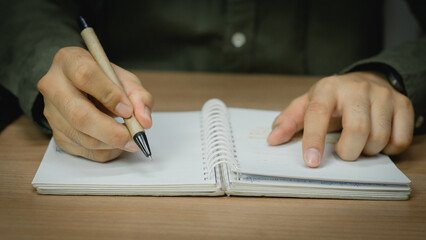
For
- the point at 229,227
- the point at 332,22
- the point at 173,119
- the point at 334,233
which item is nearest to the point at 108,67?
the point at 173,119

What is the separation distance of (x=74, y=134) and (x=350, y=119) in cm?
46

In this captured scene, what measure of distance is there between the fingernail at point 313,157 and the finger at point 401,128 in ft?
0.50

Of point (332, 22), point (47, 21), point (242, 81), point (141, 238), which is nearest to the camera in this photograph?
point (141, 238)

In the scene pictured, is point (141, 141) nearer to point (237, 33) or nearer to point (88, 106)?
point (88, 106)

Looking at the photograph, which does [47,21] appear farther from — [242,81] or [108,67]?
[242,81]

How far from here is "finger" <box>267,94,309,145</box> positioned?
0.67 metres

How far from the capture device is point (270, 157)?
63 cm

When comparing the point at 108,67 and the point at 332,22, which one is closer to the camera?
the point at 108,67

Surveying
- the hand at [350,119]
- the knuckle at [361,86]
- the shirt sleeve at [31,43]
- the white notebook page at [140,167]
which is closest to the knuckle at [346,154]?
the hand at [350,119]

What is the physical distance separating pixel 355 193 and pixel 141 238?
327 millimetres

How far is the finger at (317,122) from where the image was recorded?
0.60 m

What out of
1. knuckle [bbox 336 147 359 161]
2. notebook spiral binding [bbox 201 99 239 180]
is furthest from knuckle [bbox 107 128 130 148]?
knuckle [bbox 336 147 359 161]

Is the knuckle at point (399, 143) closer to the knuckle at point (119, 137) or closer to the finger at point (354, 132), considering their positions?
the finger at point (354, 132)

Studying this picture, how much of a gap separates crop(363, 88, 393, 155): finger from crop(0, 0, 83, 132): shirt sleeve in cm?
60
